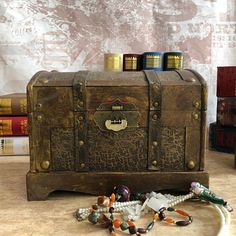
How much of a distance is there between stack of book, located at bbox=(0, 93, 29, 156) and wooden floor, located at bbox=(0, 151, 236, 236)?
20cm

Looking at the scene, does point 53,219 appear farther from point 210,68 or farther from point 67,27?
point 210,68

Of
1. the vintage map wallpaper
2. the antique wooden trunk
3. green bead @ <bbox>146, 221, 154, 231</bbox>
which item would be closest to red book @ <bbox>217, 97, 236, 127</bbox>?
the vintage map wallpaper

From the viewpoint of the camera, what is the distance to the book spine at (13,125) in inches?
51.1

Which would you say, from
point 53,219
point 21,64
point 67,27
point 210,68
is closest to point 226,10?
point 210,68

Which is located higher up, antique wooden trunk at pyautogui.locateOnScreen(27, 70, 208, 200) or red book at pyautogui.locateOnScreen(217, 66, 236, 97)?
red book at pyautogui.locateOnScreen(217, 66, 236, 97)

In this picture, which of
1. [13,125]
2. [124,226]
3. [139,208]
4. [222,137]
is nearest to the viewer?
[124,226]

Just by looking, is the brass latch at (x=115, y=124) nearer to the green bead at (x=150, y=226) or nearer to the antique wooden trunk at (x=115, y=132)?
the antique wooden trunk at (x=115, y=132)

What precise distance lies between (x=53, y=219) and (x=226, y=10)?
119cm

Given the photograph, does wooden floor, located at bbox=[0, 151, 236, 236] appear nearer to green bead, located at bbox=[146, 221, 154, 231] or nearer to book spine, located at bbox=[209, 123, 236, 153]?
green bead, located at bbox=[146, 221, 154, 231]

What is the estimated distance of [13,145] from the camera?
133 centimetres

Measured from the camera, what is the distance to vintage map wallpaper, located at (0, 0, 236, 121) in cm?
142

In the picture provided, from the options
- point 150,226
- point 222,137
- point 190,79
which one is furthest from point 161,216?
point 222,137

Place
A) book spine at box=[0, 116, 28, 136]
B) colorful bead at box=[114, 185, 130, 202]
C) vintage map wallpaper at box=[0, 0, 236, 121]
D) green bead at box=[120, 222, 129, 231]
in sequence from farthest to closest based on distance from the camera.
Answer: vintage map wallpaper at box=[0, 0, 236, 121] → book spine at box=[0, 116, 28, 136] → colorful bead at box=[114, 185, 130, 202] → green bead at box=[120, 222, 129, 231]

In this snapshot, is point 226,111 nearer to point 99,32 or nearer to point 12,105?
point 99,32
